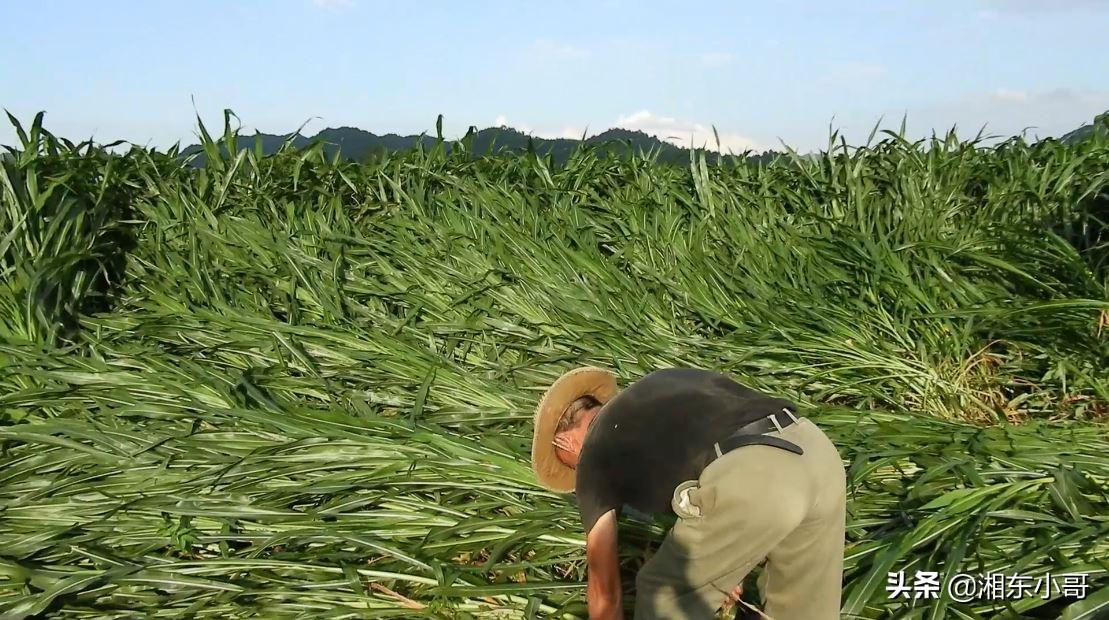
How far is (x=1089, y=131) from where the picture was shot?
554cm

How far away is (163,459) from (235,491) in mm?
278

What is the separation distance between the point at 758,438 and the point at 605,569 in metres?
0.36

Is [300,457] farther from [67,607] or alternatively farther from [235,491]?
[67,607]

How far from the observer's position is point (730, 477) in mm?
1565

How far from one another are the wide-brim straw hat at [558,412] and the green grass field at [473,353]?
0.19 metres

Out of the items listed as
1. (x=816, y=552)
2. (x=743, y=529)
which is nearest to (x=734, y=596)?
(x=816, y=552)

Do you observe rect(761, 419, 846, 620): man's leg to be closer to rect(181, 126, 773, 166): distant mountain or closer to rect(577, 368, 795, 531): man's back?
rect(577, 368, 795, 531): man's back

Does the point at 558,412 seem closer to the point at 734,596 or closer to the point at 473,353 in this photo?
the point at 734,596

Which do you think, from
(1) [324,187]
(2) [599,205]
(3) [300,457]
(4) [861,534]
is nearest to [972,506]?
(4) [861,534]

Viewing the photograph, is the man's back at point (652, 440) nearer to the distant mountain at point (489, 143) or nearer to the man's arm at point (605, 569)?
the man's arm at point (605, 569)

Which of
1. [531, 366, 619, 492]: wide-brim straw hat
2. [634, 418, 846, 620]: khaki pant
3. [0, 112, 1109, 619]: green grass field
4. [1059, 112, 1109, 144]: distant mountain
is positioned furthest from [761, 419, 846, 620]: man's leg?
[1059, 112, 1109, 144]: distant mountain

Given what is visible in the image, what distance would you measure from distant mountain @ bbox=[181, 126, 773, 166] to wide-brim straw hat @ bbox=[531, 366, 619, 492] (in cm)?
360

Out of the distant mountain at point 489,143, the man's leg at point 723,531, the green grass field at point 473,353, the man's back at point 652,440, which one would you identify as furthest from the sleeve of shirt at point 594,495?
the distant mountain at point 489,143

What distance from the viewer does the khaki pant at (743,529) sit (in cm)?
156
